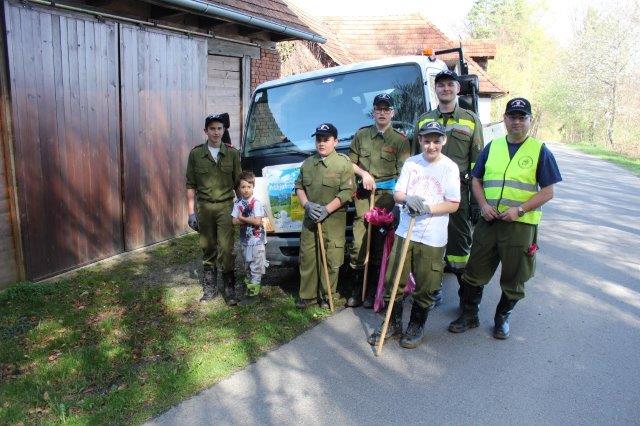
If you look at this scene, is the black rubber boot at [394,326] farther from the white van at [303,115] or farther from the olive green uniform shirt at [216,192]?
the olive green uniform shirt at [216,192]

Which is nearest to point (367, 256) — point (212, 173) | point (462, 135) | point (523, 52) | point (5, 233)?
point (462, 135)

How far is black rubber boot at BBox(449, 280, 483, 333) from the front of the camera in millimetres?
4426

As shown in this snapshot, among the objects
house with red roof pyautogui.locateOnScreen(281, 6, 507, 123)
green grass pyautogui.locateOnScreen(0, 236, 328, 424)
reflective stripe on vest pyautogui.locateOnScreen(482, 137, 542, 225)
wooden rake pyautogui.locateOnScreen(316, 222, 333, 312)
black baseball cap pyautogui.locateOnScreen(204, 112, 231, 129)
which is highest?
house with red roof pyautogui.locateOnScreen(281, 6, 507, 123)

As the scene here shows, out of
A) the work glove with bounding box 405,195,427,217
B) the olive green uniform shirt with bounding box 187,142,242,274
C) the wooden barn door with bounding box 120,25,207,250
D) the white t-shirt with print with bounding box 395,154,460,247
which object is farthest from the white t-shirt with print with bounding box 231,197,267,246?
the wooden barn door with bounding box 120,25,207,250

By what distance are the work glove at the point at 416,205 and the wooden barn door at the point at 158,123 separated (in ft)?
14.3

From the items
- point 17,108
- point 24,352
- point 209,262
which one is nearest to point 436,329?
point 209,262

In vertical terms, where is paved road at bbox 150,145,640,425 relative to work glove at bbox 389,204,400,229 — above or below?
below

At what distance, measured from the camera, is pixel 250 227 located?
4.93m

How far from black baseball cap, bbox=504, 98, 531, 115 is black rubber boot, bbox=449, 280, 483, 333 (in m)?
1.51

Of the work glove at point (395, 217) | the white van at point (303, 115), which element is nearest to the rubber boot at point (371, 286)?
the work glove at point (395, 217)

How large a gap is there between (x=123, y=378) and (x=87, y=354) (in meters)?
0.51

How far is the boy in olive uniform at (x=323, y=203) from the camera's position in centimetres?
453

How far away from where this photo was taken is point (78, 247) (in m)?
6.11

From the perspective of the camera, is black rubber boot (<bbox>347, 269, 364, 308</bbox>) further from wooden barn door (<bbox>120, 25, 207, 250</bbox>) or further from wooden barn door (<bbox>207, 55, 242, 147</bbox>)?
wooden barn door (<bbox>207, 55, 242, 147</bbox>)
